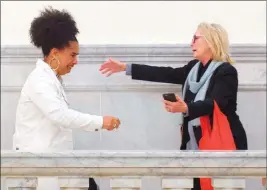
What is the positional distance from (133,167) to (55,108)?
386mm

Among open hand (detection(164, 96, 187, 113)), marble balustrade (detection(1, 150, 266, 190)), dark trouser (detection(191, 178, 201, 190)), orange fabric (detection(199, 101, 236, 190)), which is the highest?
open hand (detection(164, 96, 187, 113))

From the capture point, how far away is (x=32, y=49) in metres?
3.29

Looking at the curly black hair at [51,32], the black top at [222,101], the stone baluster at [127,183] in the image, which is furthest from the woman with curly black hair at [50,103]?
the black top at [222,101]

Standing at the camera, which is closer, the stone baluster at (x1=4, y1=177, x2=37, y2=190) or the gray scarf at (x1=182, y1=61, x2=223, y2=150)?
the stone baluster at (x1=4, y1=177, x2=37, y2=190)

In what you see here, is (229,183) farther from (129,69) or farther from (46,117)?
(129,69)

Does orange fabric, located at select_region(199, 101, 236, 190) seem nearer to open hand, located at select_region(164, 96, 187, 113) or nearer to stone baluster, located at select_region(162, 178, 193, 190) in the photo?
open hand, located at select_region(164, 96, 187, 113)

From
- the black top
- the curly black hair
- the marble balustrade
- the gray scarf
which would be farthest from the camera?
the gray scarf

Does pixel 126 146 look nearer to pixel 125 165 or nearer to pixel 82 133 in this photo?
pixel 82 133

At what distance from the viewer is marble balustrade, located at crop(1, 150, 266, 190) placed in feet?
7.07


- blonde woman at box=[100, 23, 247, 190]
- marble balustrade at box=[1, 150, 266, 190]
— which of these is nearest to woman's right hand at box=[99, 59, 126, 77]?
blonde woman at box=[100, 23, 247, 190]

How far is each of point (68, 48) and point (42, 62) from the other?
0.46ft

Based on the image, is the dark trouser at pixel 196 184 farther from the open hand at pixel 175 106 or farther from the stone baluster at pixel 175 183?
the stone baluster at pixel 175 183

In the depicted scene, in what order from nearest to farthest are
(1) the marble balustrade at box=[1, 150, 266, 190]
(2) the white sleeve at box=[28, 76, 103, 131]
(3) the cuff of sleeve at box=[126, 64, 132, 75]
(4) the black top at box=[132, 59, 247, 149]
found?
(1) the marble balustrade at box=[1, 150, 266, 190] → (2) the white sleeve at box=[28, 76, 103, 131] → (4) the black top at box=[132, 59, 247, 149] → (3) the cuff of sleeve at box=[126, 64, 132, 75]

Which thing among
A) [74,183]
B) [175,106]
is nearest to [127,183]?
[74,183]
